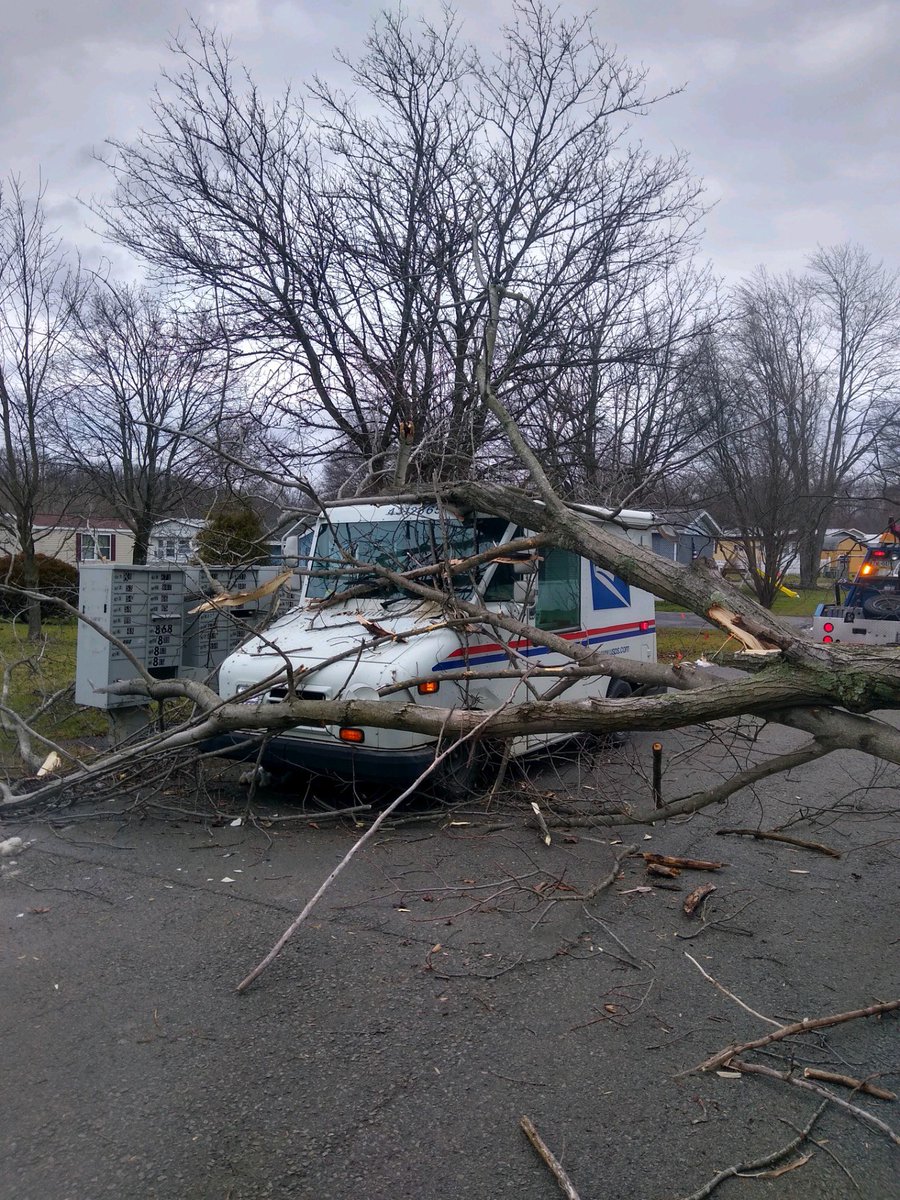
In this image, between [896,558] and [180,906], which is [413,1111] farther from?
[896,558]

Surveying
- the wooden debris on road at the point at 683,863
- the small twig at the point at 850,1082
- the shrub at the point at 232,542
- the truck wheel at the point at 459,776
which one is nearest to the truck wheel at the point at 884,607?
the shrub at the point at 232,542

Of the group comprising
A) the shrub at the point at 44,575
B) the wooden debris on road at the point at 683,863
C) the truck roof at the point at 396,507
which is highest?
the truck roof at the point at 396,507

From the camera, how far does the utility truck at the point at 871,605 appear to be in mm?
15188

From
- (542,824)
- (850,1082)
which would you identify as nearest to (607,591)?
(542,824)

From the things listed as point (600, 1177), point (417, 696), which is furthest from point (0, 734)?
point (600, 1177)

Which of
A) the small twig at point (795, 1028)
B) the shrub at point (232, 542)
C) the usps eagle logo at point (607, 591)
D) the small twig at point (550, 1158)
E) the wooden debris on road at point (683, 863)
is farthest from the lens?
the usps eagle logo at point (607, 591)

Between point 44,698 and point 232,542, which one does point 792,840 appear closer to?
point 232,542

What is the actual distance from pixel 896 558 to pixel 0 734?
47.6ft

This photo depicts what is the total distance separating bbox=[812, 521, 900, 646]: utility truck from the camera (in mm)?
15188

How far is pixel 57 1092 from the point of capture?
3242 millimetres

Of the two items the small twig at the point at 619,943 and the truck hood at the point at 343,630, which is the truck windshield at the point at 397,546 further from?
the small twig at the point at 619,943

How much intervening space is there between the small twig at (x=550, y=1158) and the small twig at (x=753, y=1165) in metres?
0.33

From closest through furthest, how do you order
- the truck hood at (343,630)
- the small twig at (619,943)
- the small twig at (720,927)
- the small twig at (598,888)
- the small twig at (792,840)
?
1. the small twig at (619,943)
2. the small twig at (720,927)
3. the small twig at (598,888)
4. the small twig at (792,840)
5. the truck hood at (343,630)

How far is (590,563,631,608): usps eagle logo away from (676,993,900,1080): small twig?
4.75m
